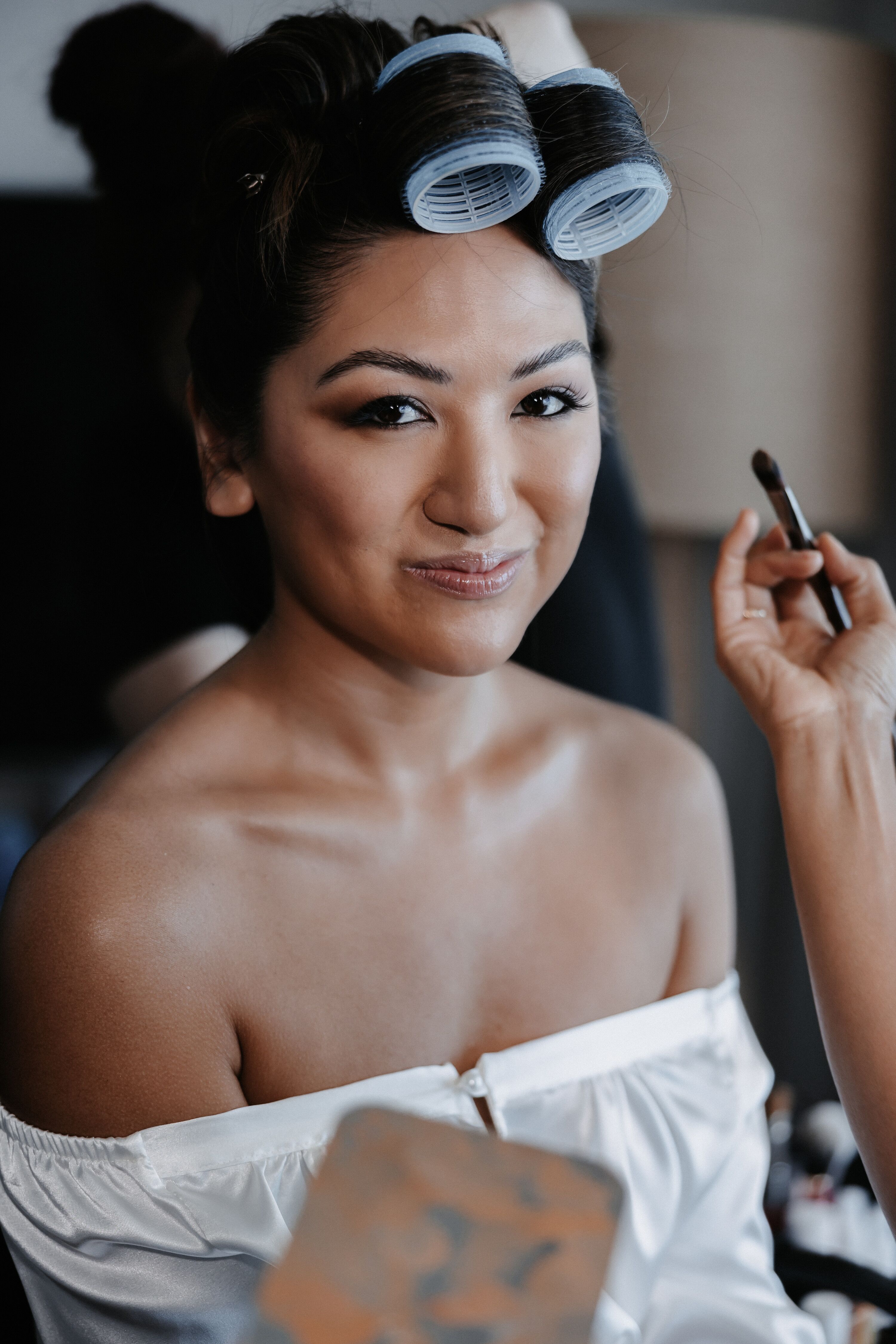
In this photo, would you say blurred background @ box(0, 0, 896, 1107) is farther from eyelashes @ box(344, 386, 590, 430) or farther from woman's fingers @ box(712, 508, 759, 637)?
eyelashes @ box(344, 386, 590, 430)

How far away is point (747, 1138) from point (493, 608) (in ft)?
2.11

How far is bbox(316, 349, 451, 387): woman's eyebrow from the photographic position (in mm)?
814

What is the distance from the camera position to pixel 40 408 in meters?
1.65

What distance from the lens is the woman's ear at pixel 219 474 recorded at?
3.19 ft

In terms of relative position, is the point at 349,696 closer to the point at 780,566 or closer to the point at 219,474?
the point at 219,474

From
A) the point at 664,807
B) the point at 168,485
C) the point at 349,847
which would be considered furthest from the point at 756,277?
the point at 349,847

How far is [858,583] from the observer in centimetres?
112

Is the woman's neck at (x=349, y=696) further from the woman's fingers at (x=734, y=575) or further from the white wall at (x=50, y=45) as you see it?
the white wall at (x=50, y=45)

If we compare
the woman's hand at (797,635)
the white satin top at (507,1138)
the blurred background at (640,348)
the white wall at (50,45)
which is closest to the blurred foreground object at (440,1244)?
the white satin top at (507,1138)

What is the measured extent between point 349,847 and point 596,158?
1.89 feet

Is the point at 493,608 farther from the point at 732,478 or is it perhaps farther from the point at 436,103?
the point at 732,478

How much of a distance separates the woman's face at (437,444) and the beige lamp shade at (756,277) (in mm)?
527

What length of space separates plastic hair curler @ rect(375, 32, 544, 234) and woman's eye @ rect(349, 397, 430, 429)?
12cm

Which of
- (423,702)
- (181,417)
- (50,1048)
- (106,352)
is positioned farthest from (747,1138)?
(106,352)
